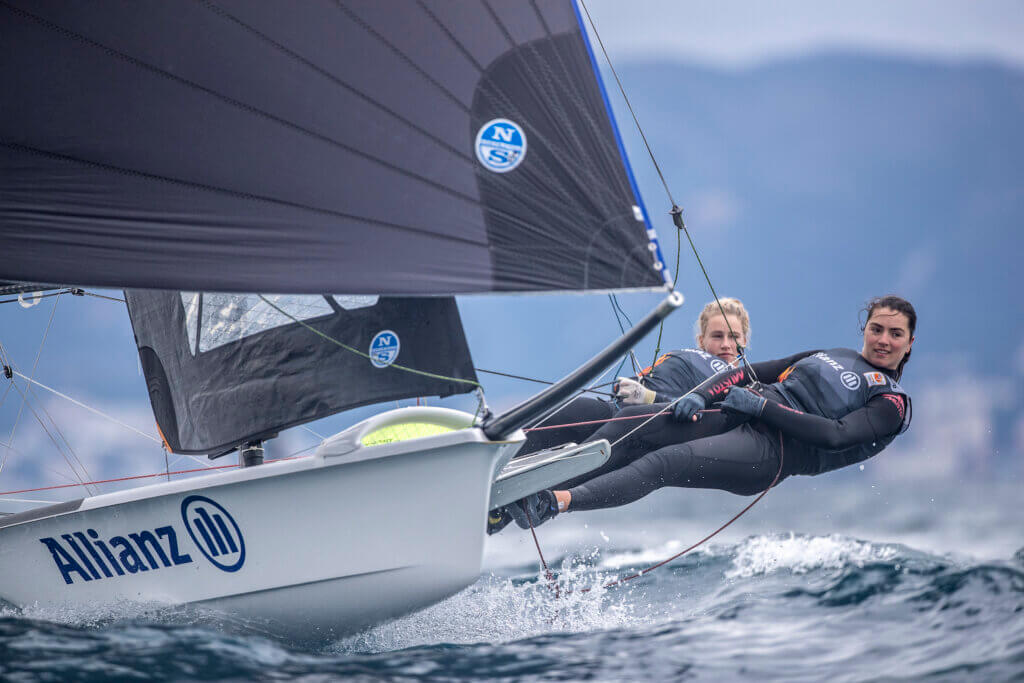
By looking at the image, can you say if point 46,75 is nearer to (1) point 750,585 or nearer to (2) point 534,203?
(2) point 534,203

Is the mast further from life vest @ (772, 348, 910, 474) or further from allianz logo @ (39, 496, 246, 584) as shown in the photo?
life vest @ (772, 348, 910, 474)

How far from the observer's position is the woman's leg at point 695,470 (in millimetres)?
3604

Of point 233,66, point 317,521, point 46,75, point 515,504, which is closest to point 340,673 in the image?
point 317,521

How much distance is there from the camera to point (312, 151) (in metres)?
2.94

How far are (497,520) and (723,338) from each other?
1471 mm

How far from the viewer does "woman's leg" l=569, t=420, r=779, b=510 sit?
11.8 feet

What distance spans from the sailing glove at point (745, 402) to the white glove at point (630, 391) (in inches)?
12.7

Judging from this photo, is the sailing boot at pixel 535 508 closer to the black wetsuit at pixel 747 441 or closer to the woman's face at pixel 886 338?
the black wetsuit at pixel 747 441

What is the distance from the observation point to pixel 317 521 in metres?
2.99

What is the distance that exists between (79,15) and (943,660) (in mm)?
3089

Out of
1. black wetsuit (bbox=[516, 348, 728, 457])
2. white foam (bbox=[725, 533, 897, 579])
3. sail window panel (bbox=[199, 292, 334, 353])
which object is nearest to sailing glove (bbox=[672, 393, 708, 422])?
black wetsuit (bbox=[516, 348, 728, 457])

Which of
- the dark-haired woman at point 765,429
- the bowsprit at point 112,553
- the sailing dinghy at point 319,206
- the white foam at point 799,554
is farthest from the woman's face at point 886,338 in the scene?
the bowsprit at point 112,553

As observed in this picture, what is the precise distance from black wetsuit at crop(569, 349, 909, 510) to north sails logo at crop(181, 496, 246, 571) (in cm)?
118

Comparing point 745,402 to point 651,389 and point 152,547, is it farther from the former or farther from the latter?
point 152,547
